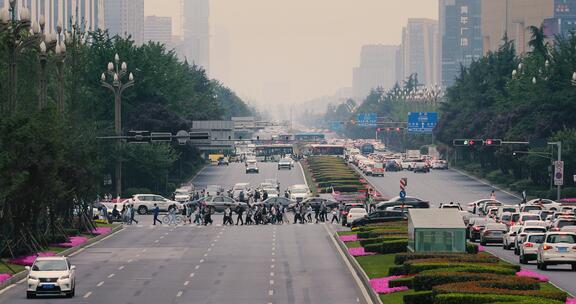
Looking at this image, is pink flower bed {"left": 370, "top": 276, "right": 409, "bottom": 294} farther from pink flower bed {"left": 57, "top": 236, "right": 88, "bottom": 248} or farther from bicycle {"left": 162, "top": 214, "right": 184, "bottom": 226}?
bicycle {"left": 162, "top": 214, "right": 184, "bottom": 226}

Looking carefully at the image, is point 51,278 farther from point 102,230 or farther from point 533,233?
point 102,230

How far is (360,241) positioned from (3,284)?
25.1 meters

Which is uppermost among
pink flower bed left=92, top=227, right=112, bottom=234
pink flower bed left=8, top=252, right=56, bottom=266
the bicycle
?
pink flower bed left=8, top=252, right=56, bottom=266

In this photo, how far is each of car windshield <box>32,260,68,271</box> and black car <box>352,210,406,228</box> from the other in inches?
1680

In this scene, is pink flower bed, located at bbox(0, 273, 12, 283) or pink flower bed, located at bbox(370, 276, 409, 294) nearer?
pink flower bed, located at bbox(370, 276, 409, 294)

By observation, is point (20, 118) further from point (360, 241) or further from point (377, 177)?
point (377, 177)

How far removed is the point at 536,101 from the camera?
159 m

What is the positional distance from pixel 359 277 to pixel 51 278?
14357mm

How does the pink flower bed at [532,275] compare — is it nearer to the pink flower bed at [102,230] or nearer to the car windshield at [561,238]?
the car windshield at [561,238]

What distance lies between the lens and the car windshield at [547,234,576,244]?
199 feet

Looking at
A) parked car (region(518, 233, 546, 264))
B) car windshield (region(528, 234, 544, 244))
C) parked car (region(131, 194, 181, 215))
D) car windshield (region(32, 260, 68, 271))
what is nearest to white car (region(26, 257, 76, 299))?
car windshield (region(32, 260, 68, 271))

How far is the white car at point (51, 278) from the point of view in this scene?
51.9 meters

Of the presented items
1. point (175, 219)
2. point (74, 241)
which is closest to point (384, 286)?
point (74, 241)

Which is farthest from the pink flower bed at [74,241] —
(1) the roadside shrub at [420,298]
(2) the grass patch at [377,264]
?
(1) the roadside shrub at [420,298]
